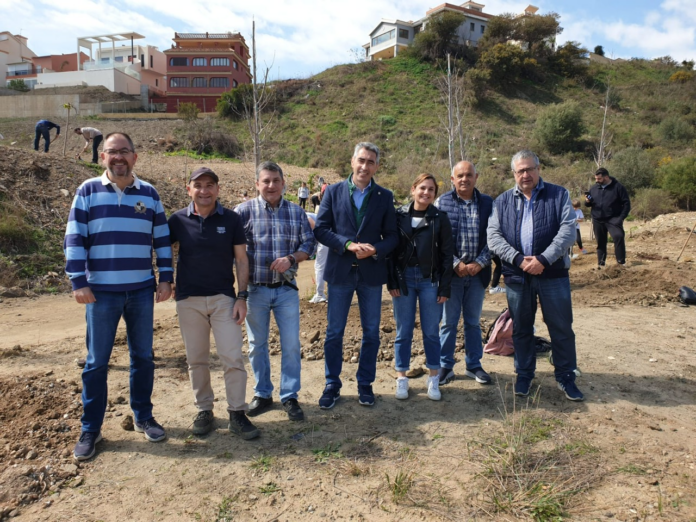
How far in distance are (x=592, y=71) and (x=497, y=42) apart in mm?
10726

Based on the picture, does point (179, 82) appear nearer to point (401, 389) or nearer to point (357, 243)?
point (357, 243)

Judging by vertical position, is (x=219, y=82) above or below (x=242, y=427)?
above

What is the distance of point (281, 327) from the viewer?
12.0ft

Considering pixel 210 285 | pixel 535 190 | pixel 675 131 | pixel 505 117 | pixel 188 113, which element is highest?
A: pixel 505 117

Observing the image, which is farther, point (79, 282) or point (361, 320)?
point (361, 320)

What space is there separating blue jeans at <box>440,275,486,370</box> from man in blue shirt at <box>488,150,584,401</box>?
0.31 meters

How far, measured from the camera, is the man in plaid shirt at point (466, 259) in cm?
415

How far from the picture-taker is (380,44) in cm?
5625

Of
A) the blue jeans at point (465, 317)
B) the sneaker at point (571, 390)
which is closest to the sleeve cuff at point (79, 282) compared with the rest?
the blue jeans at point (465, 317)

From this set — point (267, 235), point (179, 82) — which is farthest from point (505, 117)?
point (267, 235)

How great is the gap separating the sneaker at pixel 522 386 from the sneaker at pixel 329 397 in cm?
155

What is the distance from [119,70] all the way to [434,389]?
50450 millimetres

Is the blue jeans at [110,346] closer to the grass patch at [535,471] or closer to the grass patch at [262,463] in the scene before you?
the grass patch at [262,463]

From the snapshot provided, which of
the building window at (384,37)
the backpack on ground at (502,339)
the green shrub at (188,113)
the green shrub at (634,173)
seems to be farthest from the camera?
the building window at (384,37)
